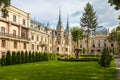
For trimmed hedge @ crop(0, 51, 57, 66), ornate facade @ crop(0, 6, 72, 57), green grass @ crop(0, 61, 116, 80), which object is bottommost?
green grass @ crop(0, 61, 116, 80)

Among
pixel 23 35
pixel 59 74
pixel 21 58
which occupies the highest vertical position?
pixel 23 35

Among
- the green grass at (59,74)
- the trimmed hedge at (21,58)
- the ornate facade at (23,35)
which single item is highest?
the ornate facade at (23,35)

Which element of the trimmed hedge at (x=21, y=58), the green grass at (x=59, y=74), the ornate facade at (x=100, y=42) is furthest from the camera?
the ornate facade at (x=100, y=42)

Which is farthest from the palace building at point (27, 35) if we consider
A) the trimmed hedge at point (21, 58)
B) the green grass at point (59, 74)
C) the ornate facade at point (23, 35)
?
the green grass at point (59, 74)

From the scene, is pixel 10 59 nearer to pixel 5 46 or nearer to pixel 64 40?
pixel 5 46

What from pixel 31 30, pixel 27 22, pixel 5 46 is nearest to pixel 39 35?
pixel 31 30

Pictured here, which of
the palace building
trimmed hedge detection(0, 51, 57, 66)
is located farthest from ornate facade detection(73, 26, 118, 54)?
trimmed hedge detection(0, 51, 57, 66)

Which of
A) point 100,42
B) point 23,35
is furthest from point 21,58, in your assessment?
point 100,42

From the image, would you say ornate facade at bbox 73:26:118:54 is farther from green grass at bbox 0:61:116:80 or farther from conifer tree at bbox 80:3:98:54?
green grass at bbox 0:61:116:80

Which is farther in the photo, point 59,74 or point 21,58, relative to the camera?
point 21,58

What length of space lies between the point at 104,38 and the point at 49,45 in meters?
37.8

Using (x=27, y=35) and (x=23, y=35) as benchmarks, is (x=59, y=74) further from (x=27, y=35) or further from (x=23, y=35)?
(x=27, y=35)

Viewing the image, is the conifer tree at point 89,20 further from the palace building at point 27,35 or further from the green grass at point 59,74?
the green grass at point 59,74

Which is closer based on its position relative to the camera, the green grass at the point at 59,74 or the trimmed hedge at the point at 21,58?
the green grass at the point at 59,74
